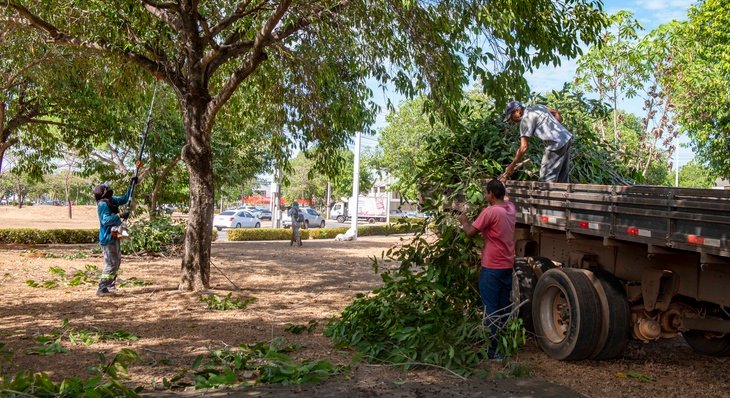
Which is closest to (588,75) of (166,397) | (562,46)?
(562,46)

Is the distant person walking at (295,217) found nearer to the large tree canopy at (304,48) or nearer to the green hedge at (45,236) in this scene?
the green hedge at (45,236)

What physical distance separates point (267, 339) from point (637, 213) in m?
4.20

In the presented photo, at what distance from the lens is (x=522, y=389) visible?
5133mm

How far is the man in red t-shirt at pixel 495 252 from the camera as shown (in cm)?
604

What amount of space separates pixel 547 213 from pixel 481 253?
77 centimetres

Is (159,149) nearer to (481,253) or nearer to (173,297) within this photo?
(173,297)

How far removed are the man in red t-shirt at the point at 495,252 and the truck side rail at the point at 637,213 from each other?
429 millimetres

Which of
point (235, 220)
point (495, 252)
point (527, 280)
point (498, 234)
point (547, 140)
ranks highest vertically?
point (547, 140)

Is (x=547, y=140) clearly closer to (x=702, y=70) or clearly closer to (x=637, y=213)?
(x=637, y=213)

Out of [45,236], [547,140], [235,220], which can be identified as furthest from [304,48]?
[235,220]

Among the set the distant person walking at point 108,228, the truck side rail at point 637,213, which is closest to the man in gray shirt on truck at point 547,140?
the truck side rail at point 637,213

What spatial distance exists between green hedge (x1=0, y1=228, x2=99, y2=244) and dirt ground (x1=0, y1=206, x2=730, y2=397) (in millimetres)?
9152

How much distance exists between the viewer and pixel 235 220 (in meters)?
44.1

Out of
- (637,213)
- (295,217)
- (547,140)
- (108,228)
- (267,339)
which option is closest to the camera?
(637,213)
